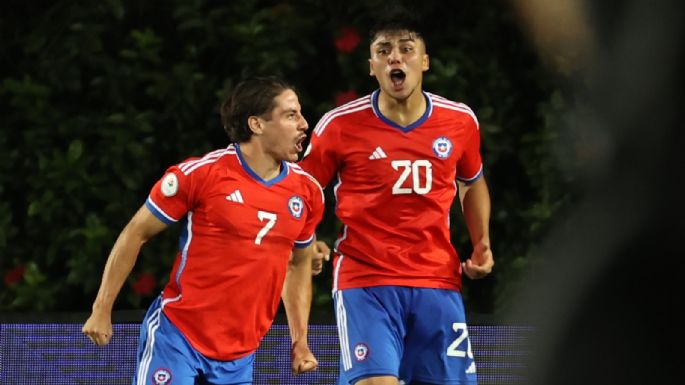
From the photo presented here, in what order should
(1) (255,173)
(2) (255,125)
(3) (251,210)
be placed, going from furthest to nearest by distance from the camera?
(2) (255,125), (1) (255,173), (3) (251,210)

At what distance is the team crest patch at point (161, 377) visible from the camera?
4.39 m

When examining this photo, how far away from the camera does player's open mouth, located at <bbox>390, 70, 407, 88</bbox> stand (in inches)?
199

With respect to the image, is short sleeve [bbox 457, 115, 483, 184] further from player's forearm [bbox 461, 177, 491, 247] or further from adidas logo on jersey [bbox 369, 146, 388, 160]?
adidas logo on jersey [bbox 369, 146, 388, 160]

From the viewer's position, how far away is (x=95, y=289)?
6.93m

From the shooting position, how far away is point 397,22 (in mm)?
5148

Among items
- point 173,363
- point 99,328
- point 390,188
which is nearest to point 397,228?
point 390,188

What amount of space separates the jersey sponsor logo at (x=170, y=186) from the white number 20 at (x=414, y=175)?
0.80m

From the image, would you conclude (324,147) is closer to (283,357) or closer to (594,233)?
(283,357)

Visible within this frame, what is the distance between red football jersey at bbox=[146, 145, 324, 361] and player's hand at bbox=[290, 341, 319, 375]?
172 millimetres

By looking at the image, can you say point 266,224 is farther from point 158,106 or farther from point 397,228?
point 158,106

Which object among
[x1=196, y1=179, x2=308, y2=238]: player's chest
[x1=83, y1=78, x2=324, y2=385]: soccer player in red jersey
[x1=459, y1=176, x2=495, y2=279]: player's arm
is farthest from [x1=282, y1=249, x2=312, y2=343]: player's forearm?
[x1=459, y1=176, x2=495, y2=279]: player's arm

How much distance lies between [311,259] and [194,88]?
231 centimetres

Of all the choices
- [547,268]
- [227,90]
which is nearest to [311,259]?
[227,90]

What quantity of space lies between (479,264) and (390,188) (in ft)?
1.43
